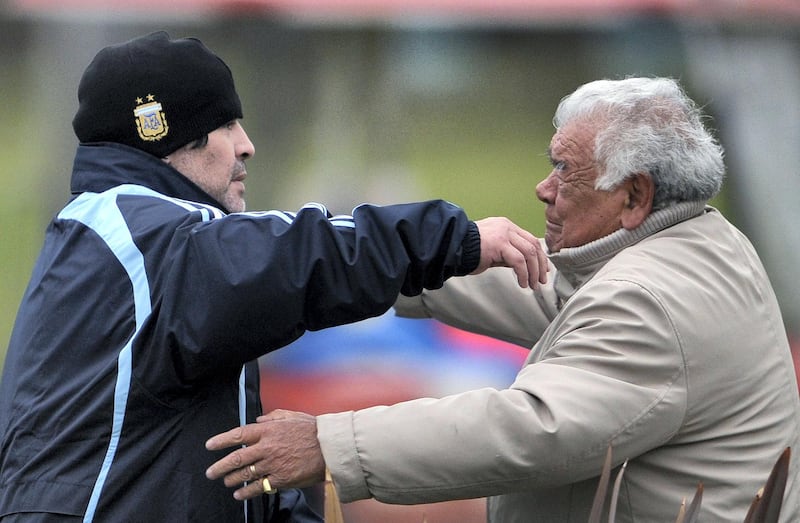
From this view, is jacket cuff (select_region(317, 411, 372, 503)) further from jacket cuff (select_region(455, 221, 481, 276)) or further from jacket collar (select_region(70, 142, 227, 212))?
jacket collar (select_region(70, 142, 227, 212))

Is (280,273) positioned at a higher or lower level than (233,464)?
higher

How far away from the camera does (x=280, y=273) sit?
2.00 metres

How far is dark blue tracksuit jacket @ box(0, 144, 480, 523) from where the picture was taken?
6.61 ft

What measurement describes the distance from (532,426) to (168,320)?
2.07 feet

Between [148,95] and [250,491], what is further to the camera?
[148,95]

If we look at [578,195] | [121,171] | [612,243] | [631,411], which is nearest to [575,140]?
[578,195]

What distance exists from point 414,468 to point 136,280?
22.4 inches

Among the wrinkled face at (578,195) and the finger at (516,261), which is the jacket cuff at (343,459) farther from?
the wrinkled face at (578,195)

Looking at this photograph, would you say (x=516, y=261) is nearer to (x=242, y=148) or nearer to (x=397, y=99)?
(x=242, y=148)

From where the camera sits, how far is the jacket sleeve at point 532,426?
2127mm

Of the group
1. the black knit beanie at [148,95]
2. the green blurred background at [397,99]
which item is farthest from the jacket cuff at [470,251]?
the green blurred background at [397,99]

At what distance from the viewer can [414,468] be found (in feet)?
7.04

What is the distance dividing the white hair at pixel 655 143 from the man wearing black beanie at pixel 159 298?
287mm

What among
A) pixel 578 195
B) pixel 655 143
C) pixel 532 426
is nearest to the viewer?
pixel 532 426
